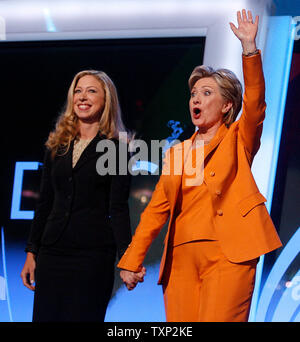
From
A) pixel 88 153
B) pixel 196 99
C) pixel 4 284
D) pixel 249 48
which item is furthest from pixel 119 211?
pixel 4 284

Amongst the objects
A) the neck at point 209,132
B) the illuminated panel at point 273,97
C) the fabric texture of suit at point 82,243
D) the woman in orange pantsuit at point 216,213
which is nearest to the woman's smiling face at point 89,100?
the fabric texture of suit at point 82,243

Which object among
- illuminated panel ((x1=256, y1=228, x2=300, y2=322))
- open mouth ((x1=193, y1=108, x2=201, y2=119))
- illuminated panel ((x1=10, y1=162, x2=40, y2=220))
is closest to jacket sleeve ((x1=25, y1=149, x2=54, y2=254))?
open mouth ((x1=193, y1=108, x2=201, y2=119))

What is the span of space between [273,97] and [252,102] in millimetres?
1461

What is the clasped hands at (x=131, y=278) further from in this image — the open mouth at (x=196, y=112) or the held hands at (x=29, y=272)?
the open mouth at (x=196, y=112)

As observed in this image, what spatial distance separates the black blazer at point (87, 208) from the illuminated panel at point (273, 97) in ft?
3.98

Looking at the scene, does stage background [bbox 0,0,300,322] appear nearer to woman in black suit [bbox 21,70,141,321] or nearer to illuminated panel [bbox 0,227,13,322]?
illuminated panel [bbox 0,227,13,322]

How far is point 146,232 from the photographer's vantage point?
2.91 m

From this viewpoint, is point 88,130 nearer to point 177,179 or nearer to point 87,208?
point 87,208

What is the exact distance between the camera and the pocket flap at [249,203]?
2.67 m

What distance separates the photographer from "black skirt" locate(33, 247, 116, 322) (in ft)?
9.89

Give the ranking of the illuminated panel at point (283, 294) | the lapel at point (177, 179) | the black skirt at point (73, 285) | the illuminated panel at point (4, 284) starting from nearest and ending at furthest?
the lapel at point (177, 179) → the black skirt at point (73, 285) → the illuminated panel at point (283, 294) → the illuminated panel at point (4, 284)

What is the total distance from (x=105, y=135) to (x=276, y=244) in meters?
1.15

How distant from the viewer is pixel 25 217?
4.52 meters

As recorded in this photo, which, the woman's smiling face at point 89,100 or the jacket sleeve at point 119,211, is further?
Answer: the woman's smiling face at point 89,100
